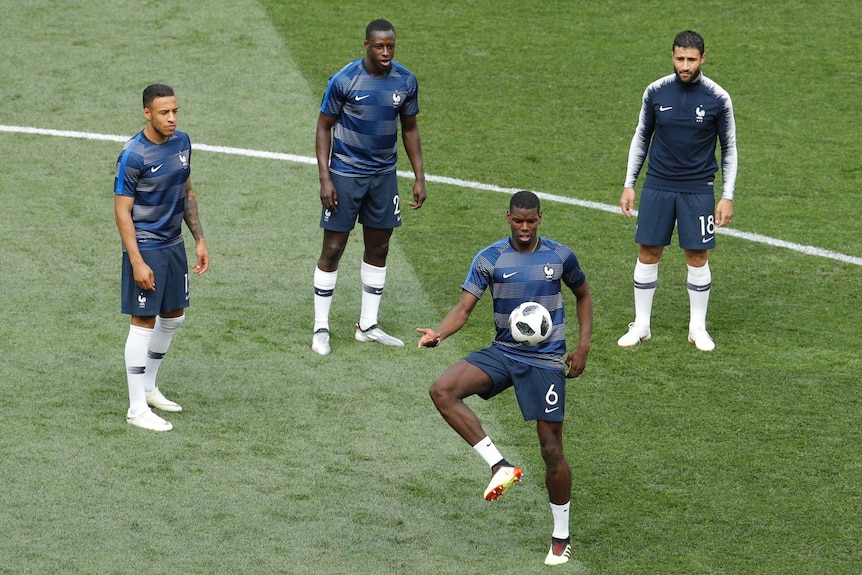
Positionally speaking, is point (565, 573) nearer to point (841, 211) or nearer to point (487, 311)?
point (487, 311)

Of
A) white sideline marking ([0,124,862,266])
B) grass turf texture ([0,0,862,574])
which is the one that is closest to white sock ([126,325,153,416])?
grass turf texture ([0,0,862,574])

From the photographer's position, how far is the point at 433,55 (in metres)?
17.5

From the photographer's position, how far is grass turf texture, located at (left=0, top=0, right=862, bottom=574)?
7.85 metres

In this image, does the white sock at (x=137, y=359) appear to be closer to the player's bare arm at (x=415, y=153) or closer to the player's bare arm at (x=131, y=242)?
the player's bare arm at (x=131, y=242)

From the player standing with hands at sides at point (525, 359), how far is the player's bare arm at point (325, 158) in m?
2.83

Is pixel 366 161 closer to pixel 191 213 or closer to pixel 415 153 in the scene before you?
pixel 415 153

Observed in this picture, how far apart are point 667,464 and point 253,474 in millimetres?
2602

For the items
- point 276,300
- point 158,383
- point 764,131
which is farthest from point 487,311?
point 764,131

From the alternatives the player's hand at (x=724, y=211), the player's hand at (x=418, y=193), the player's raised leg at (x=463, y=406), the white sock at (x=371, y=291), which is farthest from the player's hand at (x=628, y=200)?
the player's raised leg at (x=463, y=406)

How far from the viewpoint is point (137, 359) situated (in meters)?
8.97

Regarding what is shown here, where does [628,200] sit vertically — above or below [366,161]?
below

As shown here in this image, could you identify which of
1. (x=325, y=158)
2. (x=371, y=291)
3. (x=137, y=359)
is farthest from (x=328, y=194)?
(x=137, y=359)

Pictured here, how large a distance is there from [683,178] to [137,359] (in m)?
4.37

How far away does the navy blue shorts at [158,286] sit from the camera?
29.1 feet
